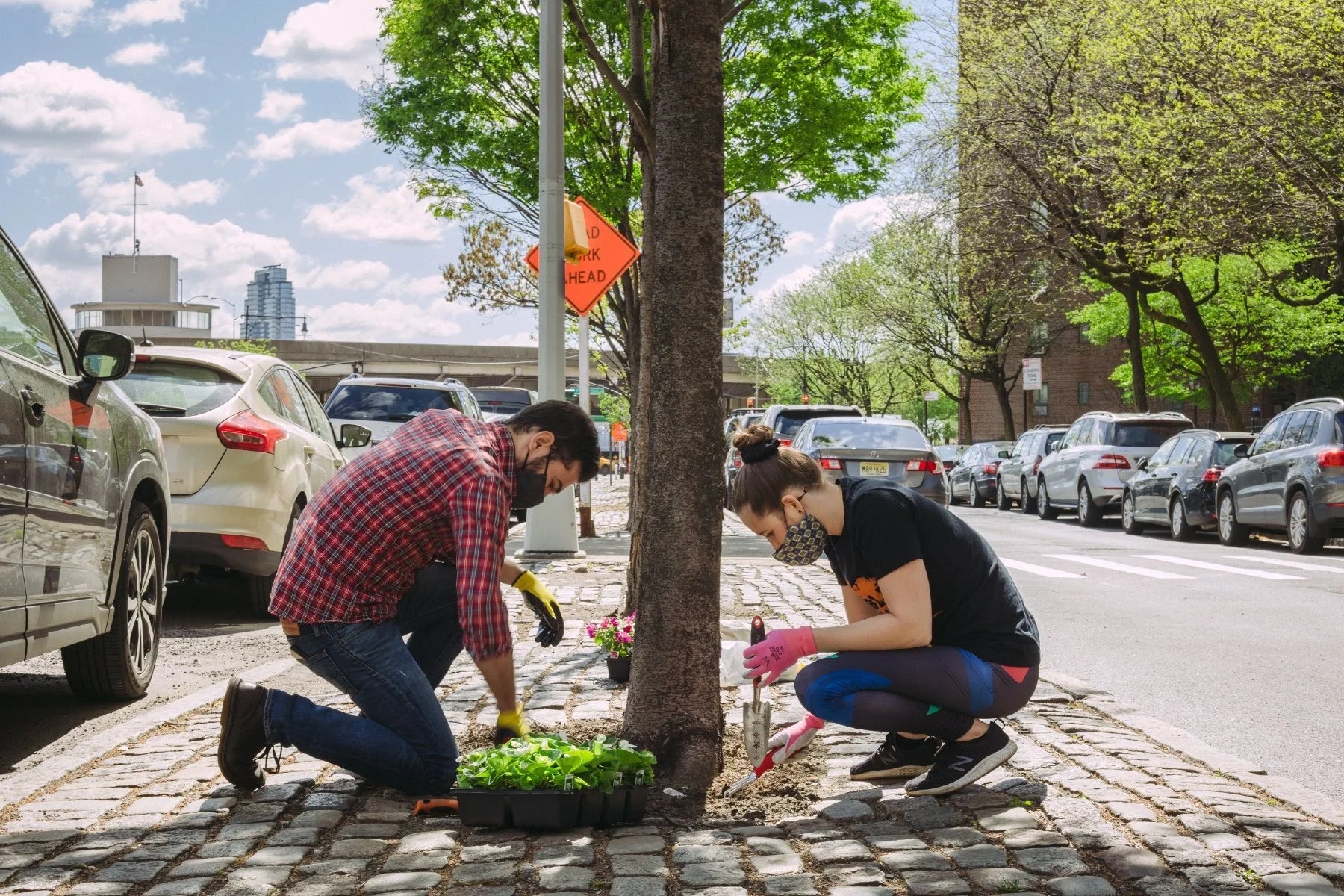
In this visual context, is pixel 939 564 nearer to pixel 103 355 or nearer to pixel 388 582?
pixel 388 582

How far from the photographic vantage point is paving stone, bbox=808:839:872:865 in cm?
371

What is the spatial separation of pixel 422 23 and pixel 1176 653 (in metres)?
13.8

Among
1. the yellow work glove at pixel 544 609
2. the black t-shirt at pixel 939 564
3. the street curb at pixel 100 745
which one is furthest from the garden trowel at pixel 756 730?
the street curb at pixel 100 745

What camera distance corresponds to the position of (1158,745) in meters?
5.29

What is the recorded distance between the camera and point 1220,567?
15.3 m

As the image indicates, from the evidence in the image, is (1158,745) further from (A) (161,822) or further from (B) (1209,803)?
(A) (161,822)

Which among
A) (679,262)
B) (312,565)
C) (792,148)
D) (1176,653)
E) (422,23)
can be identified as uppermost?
(422,23)

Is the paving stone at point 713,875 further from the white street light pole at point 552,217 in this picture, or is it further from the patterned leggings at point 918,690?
the white street light pole at point 552,217

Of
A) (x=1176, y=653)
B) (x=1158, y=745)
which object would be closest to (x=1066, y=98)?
(x=1176, y=653)

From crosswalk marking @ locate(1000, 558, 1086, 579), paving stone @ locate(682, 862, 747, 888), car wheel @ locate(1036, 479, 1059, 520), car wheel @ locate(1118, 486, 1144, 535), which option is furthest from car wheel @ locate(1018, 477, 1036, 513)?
paving stone @ locate(682, 862, 747, 888)

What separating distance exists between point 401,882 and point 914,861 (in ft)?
4.19

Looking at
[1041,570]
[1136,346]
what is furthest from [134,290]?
[1041,570]

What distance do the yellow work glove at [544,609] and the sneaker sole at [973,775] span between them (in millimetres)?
1246

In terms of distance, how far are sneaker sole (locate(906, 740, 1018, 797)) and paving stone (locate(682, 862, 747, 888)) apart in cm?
98
